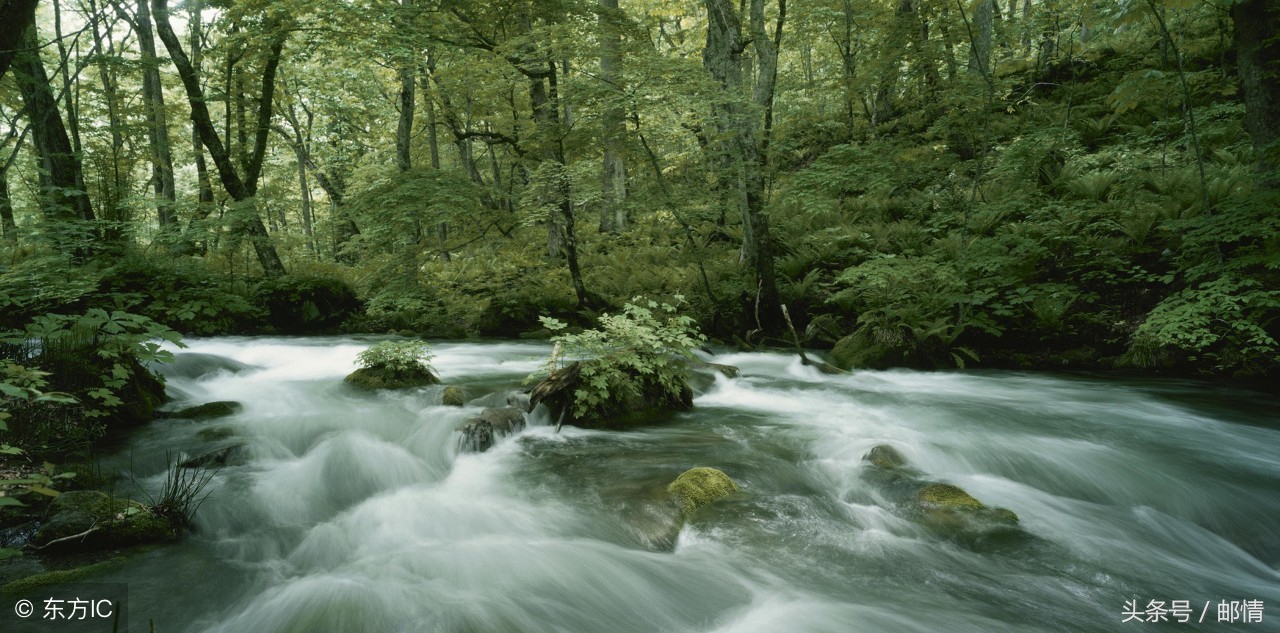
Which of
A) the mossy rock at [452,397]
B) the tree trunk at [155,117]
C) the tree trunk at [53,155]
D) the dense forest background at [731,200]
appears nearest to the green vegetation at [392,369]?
the mossy rock at [452,397]

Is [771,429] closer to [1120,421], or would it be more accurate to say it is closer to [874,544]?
[874,544]

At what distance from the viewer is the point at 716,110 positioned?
29.7 ft

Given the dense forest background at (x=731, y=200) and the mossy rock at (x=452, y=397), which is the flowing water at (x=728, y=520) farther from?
the dense forest background at (x=731, y=200)

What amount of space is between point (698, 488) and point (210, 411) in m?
5.44

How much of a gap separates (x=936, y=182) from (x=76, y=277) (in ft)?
49.8

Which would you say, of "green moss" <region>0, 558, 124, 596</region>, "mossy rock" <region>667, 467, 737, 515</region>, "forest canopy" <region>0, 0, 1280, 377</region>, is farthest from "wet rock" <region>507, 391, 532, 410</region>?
"green moss" <region>0, 558, 124, 596</region>

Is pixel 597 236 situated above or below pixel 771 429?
above

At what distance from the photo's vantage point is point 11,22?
2.91 meters

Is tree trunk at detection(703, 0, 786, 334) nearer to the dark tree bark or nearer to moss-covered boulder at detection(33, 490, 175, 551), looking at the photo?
the dark tree bark

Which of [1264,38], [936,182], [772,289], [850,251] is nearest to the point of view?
[1264,38]

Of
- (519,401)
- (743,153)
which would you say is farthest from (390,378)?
(743,153)

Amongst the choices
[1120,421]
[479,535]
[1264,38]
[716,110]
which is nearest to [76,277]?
[479,535]

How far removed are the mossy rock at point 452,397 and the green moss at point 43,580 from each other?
3738 mm

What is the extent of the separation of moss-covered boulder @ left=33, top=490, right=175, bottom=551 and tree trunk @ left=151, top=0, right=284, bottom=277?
352 inches
